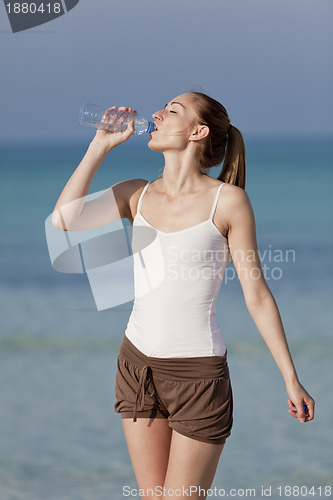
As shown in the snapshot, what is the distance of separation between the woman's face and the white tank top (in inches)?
7.5

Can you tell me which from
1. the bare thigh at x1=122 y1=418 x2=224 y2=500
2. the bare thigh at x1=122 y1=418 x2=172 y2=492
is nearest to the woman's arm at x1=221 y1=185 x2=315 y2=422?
the bare thigh at x1=122 y1=418 x2=224 y2=500

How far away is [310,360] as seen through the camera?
5.62 meters

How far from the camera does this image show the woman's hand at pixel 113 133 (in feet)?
7.27

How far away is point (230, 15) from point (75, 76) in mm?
4064

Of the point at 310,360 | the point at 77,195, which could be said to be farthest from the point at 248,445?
the point at 77,195

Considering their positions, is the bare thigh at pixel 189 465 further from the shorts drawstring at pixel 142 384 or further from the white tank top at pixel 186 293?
the white tank top at pixel 186 293

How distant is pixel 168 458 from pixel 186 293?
0.48 meters

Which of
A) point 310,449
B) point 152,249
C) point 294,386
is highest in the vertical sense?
point 152,249

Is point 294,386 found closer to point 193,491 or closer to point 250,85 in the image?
point 193,491

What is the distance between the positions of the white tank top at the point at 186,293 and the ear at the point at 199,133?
6.6 inches

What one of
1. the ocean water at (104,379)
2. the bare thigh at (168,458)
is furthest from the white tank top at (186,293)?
the ocean water at (104,379)

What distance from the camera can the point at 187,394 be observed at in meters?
2.07

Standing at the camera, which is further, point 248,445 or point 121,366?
point 248,445

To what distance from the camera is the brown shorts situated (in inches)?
81.0
